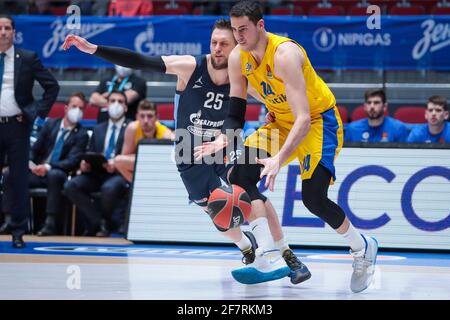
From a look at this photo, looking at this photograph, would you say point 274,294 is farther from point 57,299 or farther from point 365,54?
point 365,54

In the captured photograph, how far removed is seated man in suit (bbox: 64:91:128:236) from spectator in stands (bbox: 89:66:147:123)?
1.93 feet

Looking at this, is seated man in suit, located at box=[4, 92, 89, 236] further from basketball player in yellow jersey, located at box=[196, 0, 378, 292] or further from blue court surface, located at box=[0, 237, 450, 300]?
basketball player in yellow jersey, located at box=[196, 0, 378, 292]

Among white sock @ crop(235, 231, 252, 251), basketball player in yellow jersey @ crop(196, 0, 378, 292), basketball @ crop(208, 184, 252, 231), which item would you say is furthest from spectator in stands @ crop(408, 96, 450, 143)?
basketball @ crop(208, 184, 252, 231)

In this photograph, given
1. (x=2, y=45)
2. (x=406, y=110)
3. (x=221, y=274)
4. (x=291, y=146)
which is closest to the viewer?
(x=291, y=146)

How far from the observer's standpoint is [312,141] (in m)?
5.53

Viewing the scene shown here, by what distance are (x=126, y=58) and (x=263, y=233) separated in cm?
159

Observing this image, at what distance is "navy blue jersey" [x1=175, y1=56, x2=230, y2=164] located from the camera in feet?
21.1

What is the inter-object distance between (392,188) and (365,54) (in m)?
3.36

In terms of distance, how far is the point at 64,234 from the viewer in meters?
9.94

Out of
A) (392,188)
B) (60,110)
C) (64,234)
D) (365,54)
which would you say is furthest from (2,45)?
(365,54)

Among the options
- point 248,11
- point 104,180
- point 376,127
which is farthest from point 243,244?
point 104,180

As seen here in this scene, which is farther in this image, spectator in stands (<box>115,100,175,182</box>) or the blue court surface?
spectator in stands (<box>115,100,175,182</box>)

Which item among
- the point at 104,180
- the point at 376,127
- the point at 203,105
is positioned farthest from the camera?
the point at 104,180

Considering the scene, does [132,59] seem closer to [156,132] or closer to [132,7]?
[156,132]
